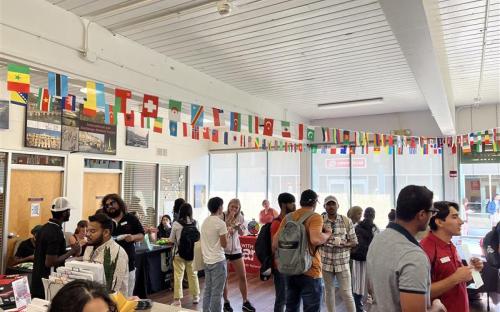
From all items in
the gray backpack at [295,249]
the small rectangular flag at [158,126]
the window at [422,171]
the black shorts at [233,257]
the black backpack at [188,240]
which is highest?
the small rectangular flag at [158,126]

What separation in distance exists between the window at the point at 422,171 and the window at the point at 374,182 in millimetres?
210

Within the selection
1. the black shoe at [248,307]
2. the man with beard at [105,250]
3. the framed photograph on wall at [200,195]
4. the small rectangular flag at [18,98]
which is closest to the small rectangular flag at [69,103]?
the small rectangular flag at [18,98]

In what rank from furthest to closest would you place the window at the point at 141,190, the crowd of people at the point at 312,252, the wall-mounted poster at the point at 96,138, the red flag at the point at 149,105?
the window at the point at 141,190 < the wall-mounted poster at the point at 96,138 < the red flag at the point at 149,105 < the crowd of people at the point at 312,252

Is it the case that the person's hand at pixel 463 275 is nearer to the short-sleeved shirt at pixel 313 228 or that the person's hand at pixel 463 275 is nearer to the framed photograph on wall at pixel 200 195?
the short-sleeved shirt at pixel 313 228

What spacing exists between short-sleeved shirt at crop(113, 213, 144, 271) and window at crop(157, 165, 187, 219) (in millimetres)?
5223

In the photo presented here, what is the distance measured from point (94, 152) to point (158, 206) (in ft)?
7.36

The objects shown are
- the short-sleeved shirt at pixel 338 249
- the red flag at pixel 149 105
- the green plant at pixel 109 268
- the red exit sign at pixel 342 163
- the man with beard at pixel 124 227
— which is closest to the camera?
the green plant at pixel 109 268

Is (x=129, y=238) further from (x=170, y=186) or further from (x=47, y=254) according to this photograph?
(x=170, y=186)

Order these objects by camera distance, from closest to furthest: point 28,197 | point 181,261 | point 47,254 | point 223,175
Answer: point 47,254
point 181,261
point 28,197
point 223,175

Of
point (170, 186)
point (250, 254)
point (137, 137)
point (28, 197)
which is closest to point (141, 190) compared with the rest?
point (170, 186)

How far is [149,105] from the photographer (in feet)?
13.5

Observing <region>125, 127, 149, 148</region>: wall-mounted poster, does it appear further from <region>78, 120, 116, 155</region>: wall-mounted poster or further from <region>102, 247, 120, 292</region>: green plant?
<region>102, 247, 120, 292</region>: green plant

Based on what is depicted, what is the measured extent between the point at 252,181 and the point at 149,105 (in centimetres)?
615

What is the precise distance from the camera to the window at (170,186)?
28.9 ft
